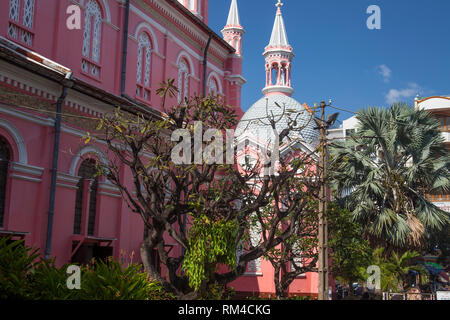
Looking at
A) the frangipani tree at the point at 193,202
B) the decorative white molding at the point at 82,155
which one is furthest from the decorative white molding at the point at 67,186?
the frangipani tree at the point at 193,202

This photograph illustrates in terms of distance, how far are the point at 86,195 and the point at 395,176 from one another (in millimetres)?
13124

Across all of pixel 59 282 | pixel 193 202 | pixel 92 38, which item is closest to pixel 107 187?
pixel 92 38

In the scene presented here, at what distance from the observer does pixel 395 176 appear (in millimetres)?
22984

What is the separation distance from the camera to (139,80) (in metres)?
20.9

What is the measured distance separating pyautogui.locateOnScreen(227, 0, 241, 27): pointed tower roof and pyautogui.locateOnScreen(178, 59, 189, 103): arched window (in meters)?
7.29

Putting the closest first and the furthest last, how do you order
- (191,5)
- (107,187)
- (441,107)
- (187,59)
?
(107,187), (187,59), (191,5), (441,107)

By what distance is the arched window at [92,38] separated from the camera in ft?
59.1

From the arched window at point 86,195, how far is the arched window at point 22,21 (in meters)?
4.18

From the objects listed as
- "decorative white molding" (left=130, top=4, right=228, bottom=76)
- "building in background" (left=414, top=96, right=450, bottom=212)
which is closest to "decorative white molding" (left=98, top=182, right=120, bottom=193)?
"decorative white molding" (left=130, top=4, right=228, bottom=76)

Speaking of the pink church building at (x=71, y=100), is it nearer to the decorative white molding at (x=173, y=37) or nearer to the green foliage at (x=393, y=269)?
the decorative white molding at (x=173, y=37)

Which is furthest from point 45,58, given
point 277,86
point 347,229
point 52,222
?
point 277,86

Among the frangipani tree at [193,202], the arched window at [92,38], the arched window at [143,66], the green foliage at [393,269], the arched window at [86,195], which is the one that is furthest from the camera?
the green foliage at [393,269]

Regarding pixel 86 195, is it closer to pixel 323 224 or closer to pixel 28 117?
pixel 28 117

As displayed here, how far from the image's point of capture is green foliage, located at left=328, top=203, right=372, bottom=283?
20.2 m
